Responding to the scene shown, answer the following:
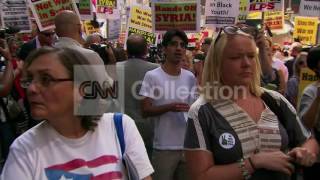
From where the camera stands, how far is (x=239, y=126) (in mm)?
2512

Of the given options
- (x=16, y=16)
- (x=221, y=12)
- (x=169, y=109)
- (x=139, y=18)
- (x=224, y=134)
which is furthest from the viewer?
(x=139, y=18)

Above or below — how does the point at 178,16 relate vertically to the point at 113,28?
above

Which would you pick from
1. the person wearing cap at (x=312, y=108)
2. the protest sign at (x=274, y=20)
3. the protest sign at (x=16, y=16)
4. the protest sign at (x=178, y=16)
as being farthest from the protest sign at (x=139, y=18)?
the person wearing cap at (x=312, y=108)

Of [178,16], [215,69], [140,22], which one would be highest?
[215,69]

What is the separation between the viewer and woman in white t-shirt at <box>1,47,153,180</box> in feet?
6.86

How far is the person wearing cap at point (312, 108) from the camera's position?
3092mm

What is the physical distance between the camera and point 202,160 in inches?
97.7

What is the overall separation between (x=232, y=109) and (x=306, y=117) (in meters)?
1.08

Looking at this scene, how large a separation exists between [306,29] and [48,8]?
7.79 meters

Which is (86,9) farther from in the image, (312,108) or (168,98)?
(312,108)

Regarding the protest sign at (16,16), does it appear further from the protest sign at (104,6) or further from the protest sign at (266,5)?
the protest sign at (266,5)

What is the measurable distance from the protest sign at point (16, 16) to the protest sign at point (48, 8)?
58 cm

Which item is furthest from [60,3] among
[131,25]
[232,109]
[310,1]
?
[232,109]

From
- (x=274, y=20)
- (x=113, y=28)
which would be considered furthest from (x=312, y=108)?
(x=274, y=20)
